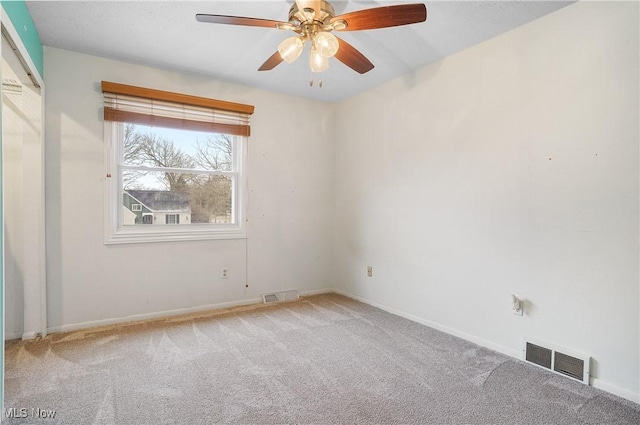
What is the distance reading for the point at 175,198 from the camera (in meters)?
3.37

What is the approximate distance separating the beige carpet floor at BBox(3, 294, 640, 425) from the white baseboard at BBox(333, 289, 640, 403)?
0.06 metres

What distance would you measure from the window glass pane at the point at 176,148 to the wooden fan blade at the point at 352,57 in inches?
72.1

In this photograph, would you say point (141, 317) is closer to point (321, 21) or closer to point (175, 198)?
point (175, 198)

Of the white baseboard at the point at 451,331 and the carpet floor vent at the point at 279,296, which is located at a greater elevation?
the carpet floor vent at the point at 279,296

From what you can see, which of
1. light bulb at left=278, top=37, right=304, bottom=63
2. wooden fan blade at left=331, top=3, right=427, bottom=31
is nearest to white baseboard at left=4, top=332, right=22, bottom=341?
light bulb at left=278, top=37, right=304, bottom=63

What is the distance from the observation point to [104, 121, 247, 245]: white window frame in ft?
9.84

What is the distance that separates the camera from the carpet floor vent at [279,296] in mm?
3768

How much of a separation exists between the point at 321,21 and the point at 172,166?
2202 mm

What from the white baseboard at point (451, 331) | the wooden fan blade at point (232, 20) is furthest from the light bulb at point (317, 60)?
the white baseboard at point (451, 331)

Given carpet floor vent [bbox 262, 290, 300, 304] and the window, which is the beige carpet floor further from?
the window

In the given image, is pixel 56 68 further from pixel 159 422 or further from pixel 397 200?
pixel 397 200

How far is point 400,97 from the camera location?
3.35 metres

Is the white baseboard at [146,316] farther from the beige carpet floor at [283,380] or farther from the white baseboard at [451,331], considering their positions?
the white baseboard at [451,331]

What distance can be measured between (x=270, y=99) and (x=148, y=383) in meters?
3.01
